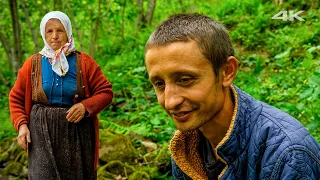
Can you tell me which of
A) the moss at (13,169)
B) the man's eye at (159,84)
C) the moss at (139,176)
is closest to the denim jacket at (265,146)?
the man's eye at (159,84)

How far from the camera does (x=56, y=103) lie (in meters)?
3.30

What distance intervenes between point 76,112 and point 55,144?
1.14ft

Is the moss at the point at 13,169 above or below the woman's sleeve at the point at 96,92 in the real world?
below

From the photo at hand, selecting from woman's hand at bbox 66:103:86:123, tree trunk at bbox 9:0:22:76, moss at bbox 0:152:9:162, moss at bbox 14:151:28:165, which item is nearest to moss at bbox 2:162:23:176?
moss at bbox 14:151:28:165

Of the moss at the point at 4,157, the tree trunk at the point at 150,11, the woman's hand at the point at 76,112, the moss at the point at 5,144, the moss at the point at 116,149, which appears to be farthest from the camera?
the tree trunk at the point at 150,11

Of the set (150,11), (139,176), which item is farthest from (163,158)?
(150,11)

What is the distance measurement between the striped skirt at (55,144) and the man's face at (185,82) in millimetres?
1941

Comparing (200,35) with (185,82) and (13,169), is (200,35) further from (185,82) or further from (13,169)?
(13,169)

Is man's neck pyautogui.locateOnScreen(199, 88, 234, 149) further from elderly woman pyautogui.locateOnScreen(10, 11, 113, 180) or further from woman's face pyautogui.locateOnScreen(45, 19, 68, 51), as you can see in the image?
woman's face pyautogui.locateOnScreen(45, 19, 68, 51)

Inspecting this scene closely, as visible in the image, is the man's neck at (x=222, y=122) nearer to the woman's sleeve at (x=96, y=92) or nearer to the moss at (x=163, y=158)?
the woman's sleeve at (x=96, y=92)

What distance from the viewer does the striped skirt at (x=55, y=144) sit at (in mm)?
3289

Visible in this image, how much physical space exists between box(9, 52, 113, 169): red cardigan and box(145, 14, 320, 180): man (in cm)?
182

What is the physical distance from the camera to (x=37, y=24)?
9000 millimetres

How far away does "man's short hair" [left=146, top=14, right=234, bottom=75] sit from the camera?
151 centimetres
